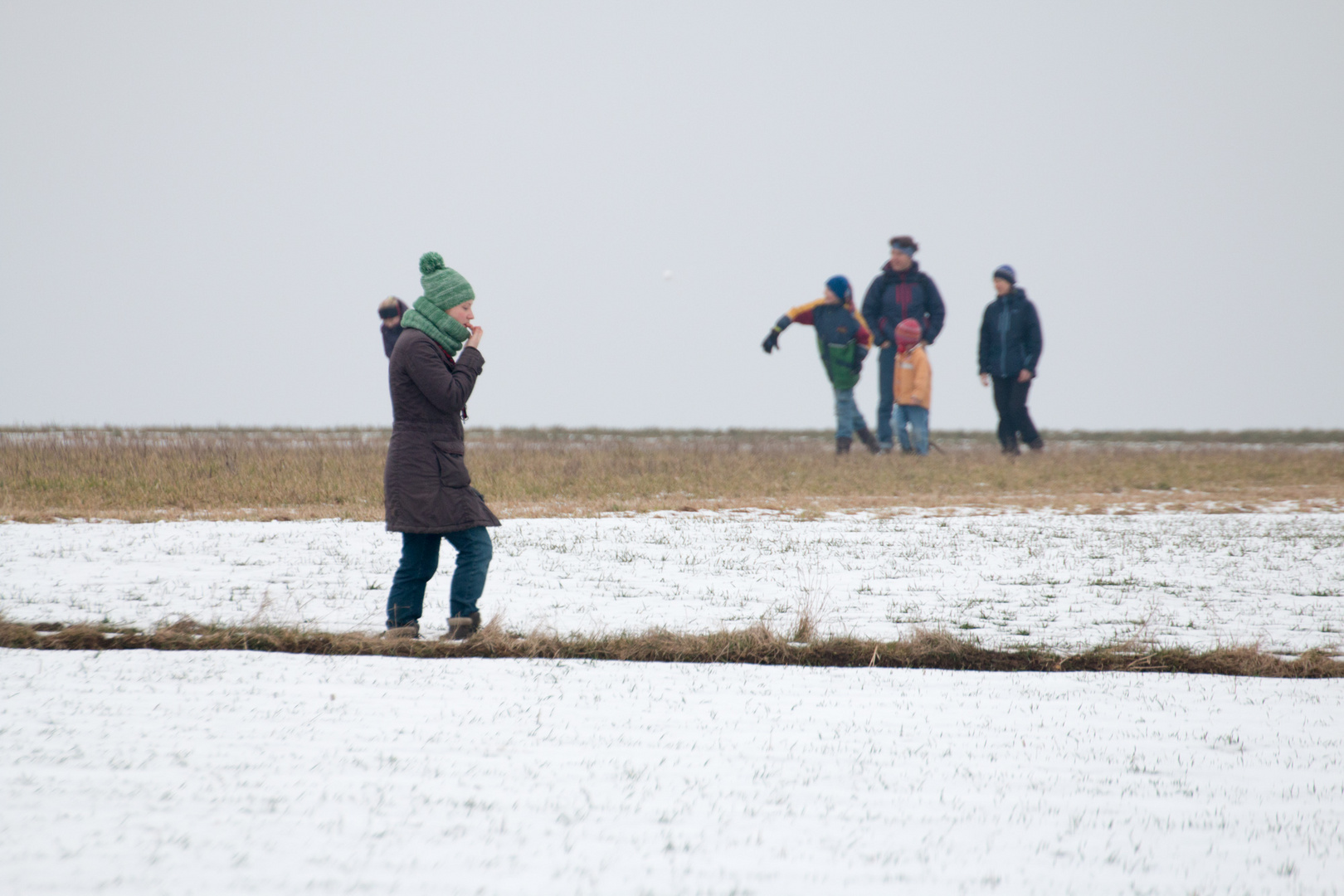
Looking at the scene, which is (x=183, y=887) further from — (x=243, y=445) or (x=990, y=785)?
(x=243, y=445)

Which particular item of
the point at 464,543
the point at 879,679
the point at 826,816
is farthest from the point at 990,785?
the point at 464,543

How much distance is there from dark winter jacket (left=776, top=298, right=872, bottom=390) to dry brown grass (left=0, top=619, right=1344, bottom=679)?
11.6 meters

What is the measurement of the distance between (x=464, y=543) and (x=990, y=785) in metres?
2.73

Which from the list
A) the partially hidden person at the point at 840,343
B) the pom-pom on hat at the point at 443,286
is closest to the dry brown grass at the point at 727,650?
the pom-pom on hat at the point at 443,286

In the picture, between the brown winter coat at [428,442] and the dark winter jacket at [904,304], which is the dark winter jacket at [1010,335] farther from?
the brown winter coat at [428,442]

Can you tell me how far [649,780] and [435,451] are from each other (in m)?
2.21

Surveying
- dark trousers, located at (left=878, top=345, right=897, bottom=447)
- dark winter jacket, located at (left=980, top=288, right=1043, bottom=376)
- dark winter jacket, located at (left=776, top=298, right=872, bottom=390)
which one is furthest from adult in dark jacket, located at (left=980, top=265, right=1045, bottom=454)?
dark winter jacket, located at (left=776, top=298, right=872, bottom=390)

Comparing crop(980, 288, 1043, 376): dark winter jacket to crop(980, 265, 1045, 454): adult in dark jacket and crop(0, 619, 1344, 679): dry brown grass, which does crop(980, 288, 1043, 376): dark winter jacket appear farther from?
crop(0, 619, 1344, 679): dry brown grass

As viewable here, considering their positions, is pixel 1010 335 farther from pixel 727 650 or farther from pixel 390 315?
pixel 727 650

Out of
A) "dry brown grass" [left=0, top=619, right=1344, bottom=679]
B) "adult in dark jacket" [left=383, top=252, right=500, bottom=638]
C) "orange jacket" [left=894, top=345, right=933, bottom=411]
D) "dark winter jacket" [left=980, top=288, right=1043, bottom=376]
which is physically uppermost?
"dark winter jacket" [left=980, top=288, right=1043, bottom=376]

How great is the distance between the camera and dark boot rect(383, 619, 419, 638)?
510 cm

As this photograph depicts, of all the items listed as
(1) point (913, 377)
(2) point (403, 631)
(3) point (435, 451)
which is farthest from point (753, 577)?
(1) point (913, 377)

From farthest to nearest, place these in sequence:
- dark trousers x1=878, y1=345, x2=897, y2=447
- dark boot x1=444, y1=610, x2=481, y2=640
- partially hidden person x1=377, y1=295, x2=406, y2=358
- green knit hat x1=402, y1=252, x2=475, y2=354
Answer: dark trousers x1=878, y1=345, x2=897, y2=447 < partially hidden person x1=377, y1=295, x2=406, y2=358 < dark boot x1=444, y1=610, x2=481, y2=640 < green knit hat x1=402, y1=252, x2=475, y2=354

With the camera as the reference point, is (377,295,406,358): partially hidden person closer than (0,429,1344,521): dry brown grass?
No
